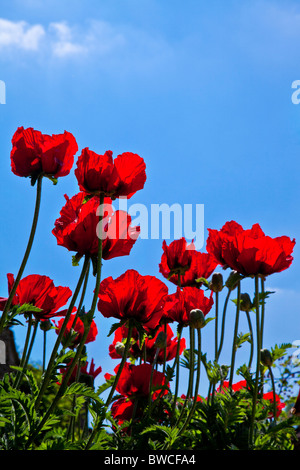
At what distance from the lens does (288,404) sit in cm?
626

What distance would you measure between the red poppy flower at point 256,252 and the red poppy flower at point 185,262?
0.36 metres

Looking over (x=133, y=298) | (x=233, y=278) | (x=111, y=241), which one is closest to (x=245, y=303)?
(x=233, y=278)

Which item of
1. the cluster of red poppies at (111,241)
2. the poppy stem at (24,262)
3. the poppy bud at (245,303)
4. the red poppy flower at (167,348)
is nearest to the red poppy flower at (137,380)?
the cluster of red poppies at (111,241)

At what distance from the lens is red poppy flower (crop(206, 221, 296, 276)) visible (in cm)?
189

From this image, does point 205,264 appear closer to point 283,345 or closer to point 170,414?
point 283,345

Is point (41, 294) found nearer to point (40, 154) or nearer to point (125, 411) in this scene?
point (40, 154)

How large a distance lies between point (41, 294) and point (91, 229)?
457 mm

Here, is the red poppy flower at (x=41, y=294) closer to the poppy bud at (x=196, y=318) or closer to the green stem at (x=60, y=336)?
the green stem at (x=60, y=336)

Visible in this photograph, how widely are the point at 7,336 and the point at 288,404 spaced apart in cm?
371

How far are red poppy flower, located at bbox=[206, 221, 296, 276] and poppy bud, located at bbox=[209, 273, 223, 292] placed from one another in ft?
1.08

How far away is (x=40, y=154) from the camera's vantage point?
173cm

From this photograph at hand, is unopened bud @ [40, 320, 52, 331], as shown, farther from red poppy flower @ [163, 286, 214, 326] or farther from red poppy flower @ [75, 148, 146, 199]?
red poppy flower @ [75, 148, 146, 199]

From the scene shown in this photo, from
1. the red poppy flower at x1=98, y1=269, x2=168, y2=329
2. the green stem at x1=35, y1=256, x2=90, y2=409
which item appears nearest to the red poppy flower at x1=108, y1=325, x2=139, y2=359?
the red poppy flower at x1=98, y1=269, x2=168, y2=329

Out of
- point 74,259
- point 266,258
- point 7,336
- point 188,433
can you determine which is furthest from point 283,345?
point 7,336
